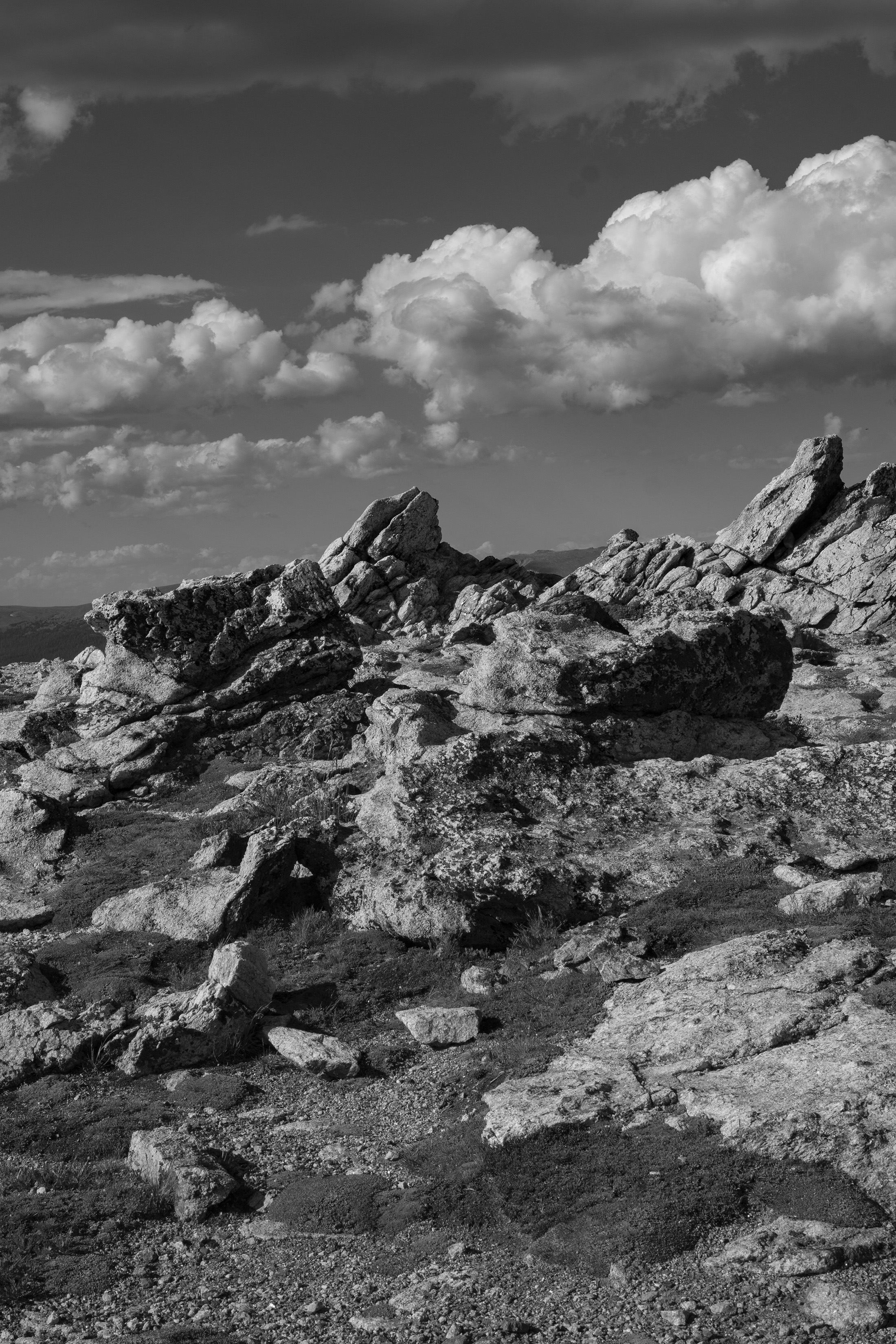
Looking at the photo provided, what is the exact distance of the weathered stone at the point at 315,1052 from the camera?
19.2 metres

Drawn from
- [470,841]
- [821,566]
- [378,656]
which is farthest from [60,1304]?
[821,566]

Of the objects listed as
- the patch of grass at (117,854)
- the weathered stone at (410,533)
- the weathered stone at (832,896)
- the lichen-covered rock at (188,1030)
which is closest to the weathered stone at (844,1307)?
the lichen-covered rock at (188,1030)

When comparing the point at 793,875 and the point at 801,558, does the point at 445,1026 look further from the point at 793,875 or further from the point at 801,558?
the point at 801,558

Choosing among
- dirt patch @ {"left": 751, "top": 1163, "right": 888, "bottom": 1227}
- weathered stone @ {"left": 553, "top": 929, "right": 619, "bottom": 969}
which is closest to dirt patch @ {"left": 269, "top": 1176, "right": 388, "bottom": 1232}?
dirt patch @ {"left": 751, "top": 1163, "right": 888, "bottom": 1227}

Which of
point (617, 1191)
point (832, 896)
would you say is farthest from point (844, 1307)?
point (832, 896)

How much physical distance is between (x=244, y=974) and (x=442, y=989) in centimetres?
445

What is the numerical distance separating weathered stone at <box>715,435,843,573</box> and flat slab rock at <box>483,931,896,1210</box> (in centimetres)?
10052

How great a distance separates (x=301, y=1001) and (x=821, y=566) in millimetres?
98311

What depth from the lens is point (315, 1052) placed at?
1958cm

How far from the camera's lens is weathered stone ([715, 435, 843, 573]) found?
11400 cm

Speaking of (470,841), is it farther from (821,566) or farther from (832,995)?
(821,566)

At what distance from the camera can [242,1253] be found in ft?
44.7

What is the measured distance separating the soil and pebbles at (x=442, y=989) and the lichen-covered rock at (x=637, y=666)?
151 millimetres

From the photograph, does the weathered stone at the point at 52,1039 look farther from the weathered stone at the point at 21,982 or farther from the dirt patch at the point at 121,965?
the dirt patch at the point at 121,965
